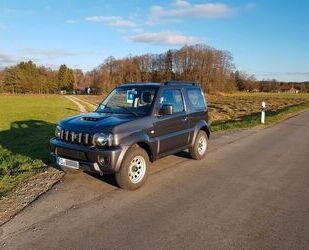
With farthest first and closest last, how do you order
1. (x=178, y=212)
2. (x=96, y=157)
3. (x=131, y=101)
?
(x=131, y=101)
(x=96, y=157)
(x=178, y=212)

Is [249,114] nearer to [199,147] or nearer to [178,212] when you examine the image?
[199,147]

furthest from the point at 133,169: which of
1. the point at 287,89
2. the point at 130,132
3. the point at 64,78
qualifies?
the point at 287,89

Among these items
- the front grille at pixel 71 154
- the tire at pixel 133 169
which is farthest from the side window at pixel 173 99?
the front grille at pixel 71 154

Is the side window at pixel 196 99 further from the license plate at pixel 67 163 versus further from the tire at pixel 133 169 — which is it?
the license plate at pixel 67 163

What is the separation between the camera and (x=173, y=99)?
8312 millimetres

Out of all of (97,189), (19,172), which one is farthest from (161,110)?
(19,172)

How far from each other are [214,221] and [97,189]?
2332mm

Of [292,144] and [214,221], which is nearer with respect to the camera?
[214,221]

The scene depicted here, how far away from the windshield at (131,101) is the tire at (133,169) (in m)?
0.90

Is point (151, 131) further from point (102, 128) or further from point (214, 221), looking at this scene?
point (214, 221)

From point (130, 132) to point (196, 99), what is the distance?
10.1ft

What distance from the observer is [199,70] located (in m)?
110

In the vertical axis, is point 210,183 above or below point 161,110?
below

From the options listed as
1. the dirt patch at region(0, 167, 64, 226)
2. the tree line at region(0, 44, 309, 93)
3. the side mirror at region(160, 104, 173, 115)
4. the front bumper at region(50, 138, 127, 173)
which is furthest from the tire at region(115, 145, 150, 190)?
the tree line at region(0, 44, 309, 93)
